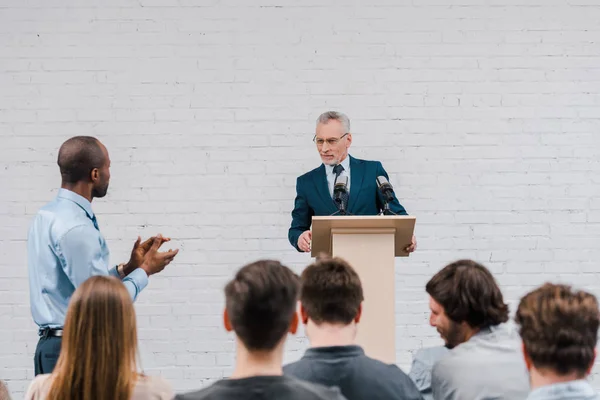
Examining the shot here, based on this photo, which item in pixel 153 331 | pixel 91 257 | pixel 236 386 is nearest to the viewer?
pixel 236 386

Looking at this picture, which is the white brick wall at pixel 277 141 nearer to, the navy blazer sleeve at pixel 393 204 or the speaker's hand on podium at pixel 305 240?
the navy blazer sleeve at pixel 393 204

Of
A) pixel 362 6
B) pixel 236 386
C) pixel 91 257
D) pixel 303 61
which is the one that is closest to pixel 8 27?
pixel 303 61

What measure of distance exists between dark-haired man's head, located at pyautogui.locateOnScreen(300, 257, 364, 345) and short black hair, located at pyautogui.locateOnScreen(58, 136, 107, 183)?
4.26 ft

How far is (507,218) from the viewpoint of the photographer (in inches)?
193

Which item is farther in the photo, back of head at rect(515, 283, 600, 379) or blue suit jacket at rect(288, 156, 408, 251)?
blue suit jacket at rect(288, 156, 408, 251)

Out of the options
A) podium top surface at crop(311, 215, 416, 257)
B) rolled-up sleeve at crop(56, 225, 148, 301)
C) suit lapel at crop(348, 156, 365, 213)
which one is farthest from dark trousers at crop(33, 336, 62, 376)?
suit lapel at crop(348, 156, 365, 213)

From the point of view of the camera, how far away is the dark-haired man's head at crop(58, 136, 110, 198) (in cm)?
321

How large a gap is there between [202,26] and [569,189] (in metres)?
2.19

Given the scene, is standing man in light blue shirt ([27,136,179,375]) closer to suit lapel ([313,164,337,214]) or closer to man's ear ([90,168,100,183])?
man's ear ([90,168,100,183])

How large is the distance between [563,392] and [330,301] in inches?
24.5

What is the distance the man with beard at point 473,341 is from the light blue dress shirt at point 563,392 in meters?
0.45

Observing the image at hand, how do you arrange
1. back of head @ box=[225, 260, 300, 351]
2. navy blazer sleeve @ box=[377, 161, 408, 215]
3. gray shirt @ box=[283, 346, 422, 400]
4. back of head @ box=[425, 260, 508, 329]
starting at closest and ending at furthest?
back of head @ box=[225, 260, 300, 351], gray shirt @ box=[283, 346, 422, 400], back of head @ box=[425, 260, 508, 329], navy blazer sleeve @ box=[377, 161, 408, 215]

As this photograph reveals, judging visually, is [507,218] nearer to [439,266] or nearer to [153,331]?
[439,266]

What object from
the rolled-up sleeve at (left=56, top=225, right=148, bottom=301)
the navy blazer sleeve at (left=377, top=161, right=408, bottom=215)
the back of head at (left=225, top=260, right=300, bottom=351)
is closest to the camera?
the back of head at (left=225, top=260, right=300, bottom=351)
